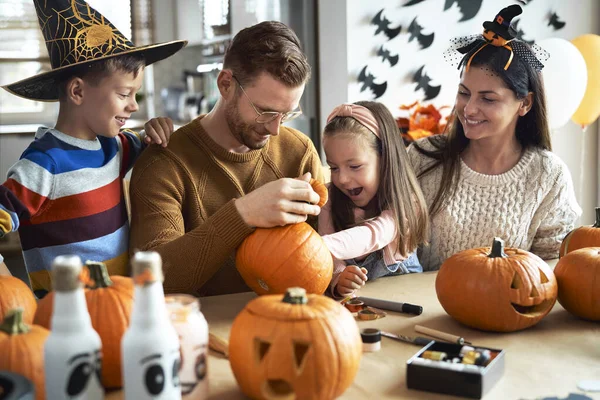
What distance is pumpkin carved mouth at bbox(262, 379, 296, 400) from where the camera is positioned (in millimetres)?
1000

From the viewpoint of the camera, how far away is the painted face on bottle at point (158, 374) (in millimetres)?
866

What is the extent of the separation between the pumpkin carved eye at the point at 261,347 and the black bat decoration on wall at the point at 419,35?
11.1ft

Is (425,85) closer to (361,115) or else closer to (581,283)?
(361,115)

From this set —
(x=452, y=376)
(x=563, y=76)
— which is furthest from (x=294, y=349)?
(x=563, y=76)

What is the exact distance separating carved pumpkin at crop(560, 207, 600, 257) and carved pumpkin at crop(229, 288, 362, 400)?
909mm

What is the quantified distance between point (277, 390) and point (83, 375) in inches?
11.6

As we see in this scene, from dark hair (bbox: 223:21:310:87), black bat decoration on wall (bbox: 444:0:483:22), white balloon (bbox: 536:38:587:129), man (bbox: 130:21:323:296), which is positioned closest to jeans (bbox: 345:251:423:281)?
man (bbox: 130:21:323:296)

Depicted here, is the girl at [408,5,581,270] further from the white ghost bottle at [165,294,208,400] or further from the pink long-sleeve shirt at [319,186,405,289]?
the white ghost bottle at [165,294,208,400]

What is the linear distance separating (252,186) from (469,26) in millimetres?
2825

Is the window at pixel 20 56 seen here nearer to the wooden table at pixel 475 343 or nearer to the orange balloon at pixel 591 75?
the orange balloon at pixel 591 75

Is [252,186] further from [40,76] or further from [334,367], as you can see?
[334,367]

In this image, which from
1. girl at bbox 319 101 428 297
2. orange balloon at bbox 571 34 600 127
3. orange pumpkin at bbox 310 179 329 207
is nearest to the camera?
orange pumpkin at bbox 310 179 329 207

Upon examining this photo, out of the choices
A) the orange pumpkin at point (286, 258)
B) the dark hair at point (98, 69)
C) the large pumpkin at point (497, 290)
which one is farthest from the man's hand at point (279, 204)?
the dark hair at point (98, 69)

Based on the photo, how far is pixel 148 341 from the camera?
2.81 ft
